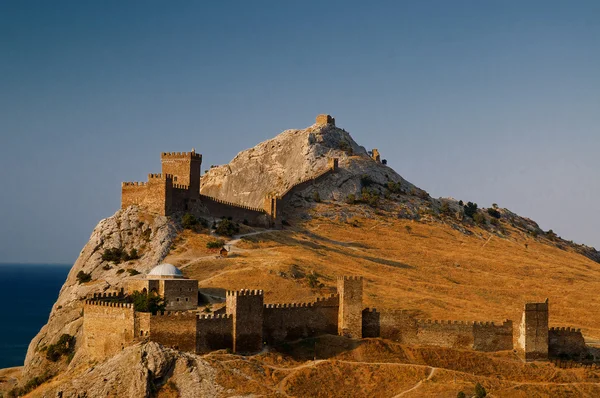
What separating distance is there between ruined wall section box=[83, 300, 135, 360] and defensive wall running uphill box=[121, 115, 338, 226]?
30345mm

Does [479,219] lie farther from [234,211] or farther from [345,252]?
[234,211]

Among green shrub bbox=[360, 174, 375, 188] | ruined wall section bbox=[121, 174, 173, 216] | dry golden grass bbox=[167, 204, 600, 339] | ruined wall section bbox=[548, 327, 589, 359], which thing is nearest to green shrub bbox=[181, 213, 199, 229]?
dry golden grass bbox=[167, 204, 600, 339]

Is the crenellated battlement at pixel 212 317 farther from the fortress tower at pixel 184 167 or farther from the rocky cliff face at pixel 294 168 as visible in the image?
the rocky cliff face at pixel 294 168

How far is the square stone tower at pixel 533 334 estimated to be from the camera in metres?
68.1

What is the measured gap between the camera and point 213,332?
6250 cm

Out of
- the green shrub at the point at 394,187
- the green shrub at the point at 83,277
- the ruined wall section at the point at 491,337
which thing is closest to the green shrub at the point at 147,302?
the green shrub at the point at 83,277

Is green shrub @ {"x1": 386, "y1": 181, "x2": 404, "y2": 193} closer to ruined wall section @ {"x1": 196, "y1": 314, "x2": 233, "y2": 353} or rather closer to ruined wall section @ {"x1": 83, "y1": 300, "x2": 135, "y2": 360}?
ruined wall section @ {"x1": 196, "y1": 314, "x2": 233, "y2": 353}

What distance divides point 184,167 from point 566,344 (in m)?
46.6

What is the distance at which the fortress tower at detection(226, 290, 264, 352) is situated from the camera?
63188 millimetres

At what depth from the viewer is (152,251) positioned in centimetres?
8888

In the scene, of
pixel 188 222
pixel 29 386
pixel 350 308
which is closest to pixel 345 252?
pixel 188 222

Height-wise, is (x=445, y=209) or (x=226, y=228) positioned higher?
(x=445, y=209)

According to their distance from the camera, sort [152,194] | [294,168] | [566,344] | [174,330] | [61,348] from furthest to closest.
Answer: [294,168] < [152,194] < [61,348] < [566,344] < [174,330]

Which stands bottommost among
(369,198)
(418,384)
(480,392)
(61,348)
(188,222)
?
(480,392)
